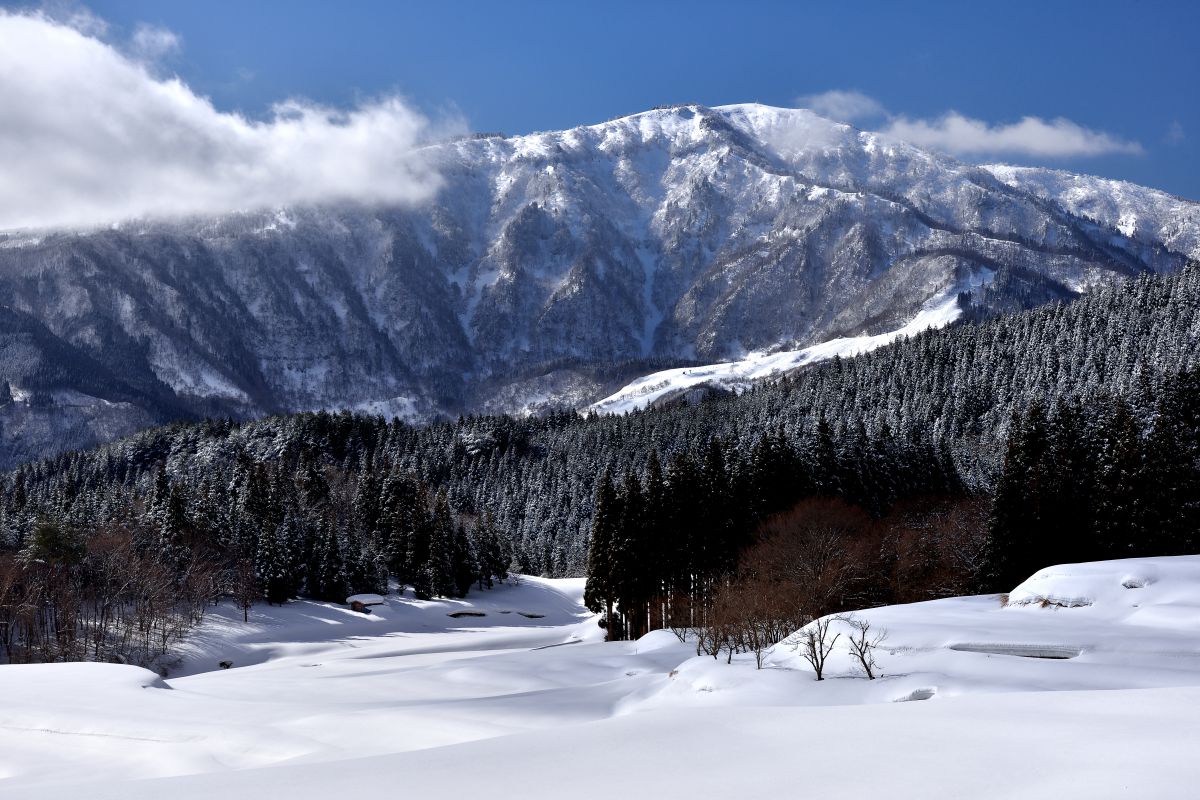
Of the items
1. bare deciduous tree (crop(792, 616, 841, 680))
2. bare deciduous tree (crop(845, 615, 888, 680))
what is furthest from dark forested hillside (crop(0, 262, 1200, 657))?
bare deciduous tree (crop(845, 615, 888, 680))

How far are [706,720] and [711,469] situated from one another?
2038 inches

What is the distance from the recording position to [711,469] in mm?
66688

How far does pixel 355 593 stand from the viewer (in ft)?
326

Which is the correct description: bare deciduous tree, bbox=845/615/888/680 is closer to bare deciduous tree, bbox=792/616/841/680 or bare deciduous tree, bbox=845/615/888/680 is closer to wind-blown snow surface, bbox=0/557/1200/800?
wind-blown snow surface, bbox=0/557/1200/800

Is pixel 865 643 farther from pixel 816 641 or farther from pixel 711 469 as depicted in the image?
pixel 711 469

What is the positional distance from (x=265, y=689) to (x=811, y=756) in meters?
36.4

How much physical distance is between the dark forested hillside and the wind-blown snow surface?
70.2 ft

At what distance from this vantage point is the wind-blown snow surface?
10883mm

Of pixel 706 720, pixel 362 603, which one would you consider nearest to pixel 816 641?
pixel 706 720

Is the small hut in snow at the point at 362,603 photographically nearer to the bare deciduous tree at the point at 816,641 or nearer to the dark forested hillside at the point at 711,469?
the dark forested hillside at the point at 711,469

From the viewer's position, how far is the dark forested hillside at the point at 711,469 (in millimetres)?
64625

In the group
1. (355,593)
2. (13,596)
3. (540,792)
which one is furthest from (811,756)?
(355,593)

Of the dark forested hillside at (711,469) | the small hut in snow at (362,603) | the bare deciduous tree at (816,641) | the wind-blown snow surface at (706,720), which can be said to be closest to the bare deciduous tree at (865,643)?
the wind-blown snow surface at (706,720)

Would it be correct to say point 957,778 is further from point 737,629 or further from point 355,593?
point 355,593
